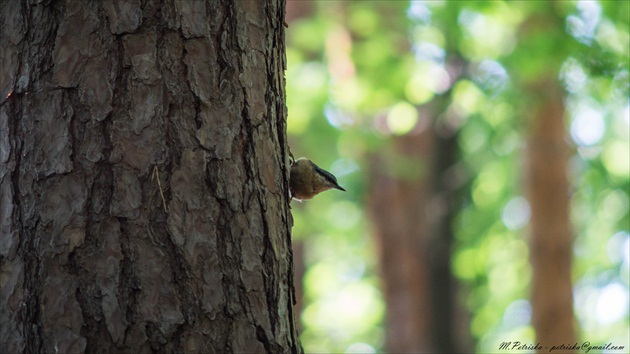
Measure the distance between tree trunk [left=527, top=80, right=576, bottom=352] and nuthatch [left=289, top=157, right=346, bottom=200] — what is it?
5.03 meters

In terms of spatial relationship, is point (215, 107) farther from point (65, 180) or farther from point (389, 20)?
point (389, 20)

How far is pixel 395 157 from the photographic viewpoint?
9211 millimetres

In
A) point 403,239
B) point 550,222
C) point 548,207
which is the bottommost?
point 550,222

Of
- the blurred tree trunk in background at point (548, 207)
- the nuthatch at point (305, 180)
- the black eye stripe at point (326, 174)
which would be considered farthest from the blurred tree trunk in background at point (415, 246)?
the nuthatch at point (305, 180)

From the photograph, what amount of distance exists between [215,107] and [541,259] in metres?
6.44

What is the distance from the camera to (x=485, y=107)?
28.3 feet

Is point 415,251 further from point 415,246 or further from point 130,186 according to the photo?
point 130,186

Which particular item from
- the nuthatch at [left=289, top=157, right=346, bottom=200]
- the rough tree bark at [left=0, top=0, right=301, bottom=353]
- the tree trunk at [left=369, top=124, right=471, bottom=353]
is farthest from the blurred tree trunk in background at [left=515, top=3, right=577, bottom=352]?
the rough tree bark at [left=0, top=0, right=301, bottom=353]

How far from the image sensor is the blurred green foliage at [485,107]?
260 inches

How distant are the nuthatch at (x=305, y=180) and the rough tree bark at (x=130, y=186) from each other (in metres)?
0.84

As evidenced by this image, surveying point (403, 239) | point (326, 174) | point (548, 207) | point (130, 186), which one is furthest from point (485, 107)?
point (130, 186)

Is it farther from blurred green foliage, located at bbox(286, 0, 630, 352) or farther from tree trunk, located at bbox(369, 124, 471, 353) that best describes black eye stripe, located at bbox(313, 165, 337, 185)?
tree trunk, located at bbox(369, 124, 471, 353)

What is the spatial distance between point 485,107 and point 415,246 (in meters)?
2.01

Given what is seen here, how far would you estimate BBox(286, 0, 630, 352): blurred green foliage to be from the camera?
6.61 metres
